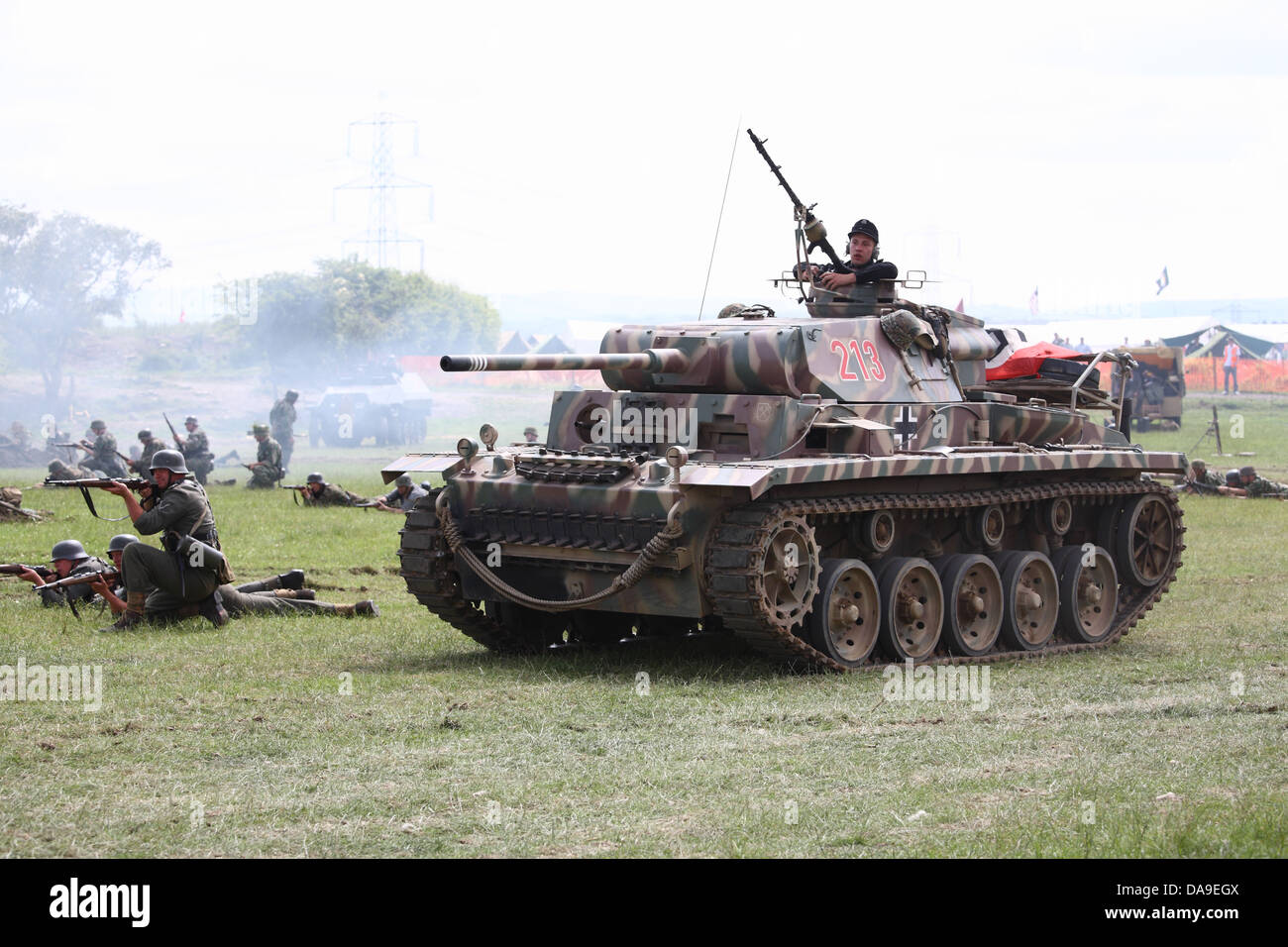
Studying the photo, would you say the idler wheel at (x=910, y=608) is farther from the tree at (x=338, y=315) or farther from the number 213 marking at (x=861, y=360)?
the tree at (x=338, y=315)

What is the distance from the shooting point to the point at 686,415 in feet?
48.3

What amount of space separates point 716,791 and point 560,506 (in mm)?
4876

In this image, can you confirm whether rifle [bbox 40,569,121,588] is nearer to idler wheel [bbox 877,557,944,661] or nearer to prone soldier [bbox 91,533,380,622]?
prone soldier [bbox 91,533,380,622]

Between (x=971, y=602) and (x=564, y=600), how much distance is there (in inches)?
140

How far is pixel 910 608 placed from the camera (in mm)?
14477

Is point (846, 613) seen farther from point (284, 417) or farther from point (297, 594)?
point (284, 417)

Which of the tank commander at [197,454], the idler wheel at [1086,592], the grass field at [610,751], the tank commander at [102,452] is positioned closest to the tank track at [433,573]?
the grass field at [610,751]

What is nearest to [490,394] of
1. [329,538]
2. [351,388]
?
[351,388]

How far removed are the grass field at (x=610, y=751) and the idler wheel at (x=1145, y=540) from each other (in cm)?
76

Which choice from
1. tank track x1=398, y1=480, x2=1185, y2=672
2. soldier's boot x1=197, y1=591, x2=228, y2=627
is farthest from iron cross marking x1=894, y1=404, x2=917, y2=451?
soldier's boot x1=197, y1=591, x2=228, y2=627

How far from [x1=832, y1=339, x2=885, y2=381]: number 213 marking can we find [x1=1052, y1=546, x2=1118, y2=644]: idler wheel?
2.70 m

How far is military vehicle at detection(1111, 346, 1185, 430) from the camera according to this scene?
53531 mm
